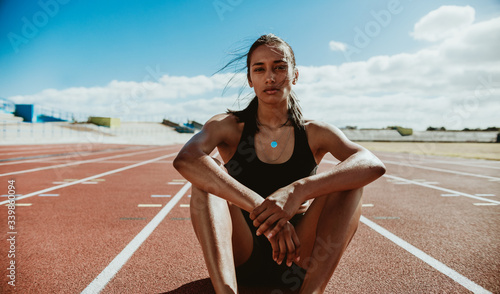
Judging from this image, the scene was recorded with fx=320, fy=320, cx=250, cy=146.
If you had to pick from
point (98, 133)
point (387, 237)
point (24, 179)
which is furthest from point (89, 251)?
point (98, 133)

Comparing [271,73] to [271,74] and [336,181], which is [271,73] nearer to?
[271,74]

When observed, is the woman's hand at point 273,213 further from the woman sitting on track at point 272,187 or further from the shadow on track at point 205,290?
the shadow on track at point 205,290

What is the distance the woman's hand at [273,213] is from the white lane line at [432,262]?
5.11 ft

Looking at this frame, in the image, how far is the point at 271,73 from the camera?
2.30m

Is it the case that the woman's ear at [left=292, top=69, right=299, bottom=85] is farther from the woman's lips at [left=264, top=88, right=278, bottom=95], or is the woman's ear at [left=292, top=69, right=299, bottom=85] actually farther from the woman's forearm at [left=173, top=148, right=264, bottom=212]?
the woman's forearm at [left=173, top=148, right=264, bottom=212]

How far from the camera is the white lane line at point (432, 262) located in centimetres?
232

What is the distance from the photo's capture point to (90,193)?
5730 millimetres

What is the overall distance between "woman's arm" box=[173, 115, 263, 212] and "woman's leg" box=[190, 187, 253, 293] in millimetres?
67

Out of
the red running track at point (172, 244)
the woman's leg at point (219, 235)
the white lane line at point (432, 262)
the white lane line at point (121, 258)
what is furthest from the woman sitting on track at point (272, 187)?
the white lane line at point (432, 262)

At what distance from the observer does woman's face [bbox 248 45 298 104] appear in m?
2.31

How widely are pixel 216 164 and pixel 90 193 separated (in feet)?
15.1

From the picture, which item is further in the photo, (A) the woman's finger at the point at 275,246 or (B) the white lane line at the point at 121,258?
(B) the white lane line at the point at 121,258

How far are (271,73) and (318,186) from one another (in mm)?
886

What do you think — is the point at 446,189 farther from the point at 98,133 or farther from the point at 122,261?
the point at 98,133
